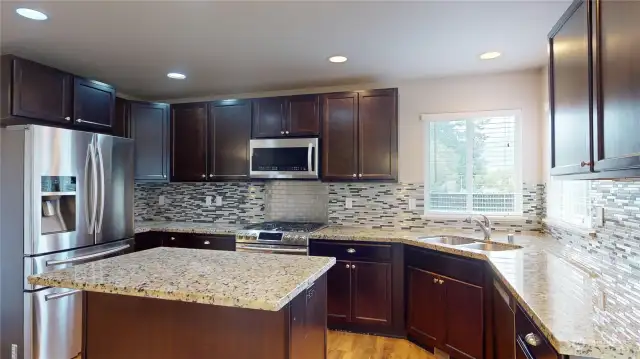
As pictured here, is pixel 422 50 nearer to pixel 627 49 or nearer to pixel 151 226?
pixel 627 49

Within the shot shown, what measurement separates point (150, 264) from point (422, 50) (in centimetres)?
236

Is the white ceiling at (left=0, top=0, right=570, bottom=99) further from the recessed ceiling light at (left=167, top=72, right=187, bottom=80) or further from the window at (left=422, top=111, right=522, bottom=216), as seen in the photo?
the window at (left=422, top=111, right=522, bottom=216)

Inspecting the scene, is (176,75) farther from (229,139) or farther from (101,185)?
(101,185)

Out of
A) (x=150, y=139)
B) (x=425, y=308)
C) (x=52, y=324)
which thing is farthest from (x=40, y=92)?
(x=425, y=308)

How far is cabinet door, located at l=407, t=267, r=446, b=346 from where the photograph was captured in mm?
2699

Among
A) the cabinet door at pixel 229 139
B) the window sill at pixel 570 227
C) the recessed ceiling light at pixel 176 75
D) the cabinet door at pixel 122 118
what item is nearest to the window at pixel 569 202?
the window sill at pixel 570 227

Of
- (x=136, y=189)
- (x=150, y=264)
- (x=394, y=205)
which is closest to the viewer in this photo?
(x=150, y=264)

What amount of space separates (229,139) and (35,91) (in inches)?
63.8

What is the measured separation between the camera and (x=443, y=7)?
2033 mm

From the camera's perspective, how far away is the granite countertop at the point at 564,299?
106 cm

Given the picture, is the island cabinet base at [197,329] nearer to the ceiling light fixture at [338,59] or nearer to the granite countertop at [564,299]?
the granite countertop at [564,299]

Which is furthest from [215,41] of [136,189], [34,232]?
[136,189]

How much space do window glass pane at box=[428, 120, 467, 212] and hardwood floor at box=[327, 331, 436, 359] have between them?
1312 millimetres

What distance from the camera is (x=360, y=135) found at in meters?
3.37
